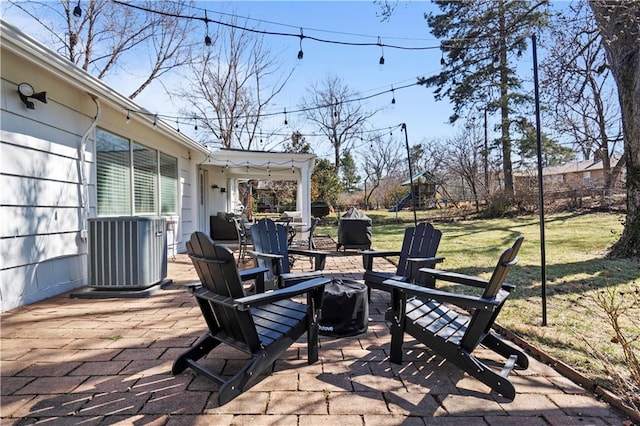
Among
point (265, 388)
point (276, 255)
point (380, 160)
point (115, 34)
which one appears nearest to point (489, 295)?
point (265, 388)

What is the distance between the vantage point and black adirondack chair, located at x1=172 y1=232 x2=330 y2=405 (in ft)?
6.32

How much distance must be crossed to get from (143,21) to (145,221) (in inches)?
460

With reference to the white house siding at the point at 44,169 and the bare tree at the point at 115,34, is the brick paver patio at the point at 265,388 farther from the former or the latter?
the bare tree at the point at 115,34

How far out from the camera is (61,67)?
3.50 meters

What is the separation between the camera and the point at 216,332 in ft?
7.60

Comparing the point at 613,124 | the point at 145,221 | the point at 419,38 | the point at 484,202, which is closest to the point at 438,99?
the point at 484,202

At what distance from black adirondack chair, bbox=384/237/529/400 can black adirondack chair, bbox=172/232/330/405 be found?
56 centimetres

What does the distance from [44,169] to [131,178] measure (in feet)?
5.86

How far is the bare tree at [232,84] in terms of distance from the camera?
16875 millimetres

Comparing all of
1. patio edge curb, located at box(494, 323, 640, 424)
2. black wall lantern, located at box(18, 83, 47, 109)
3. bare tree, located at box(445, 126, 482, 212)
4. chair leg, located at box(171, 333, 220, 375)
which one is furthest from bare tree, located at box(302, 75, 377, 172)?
chair leg, located at box(171, 333, 220, 375)

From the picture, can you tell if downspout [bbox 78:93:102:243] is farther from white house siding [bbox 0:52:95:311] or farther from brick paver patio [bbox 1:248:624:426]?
brick paver patio [bbox 1:248:624:426]

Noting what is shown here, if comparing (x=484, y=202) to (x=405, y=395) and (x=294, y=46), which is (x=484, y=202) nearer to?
(x=294, y=46)

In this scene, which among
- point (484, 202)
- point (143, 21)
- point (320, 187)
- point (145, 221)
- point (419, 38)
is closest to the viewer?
point (145, 221)

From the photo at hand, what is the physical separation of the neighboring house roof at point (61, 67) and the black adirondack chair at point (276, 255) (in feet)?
8.14
